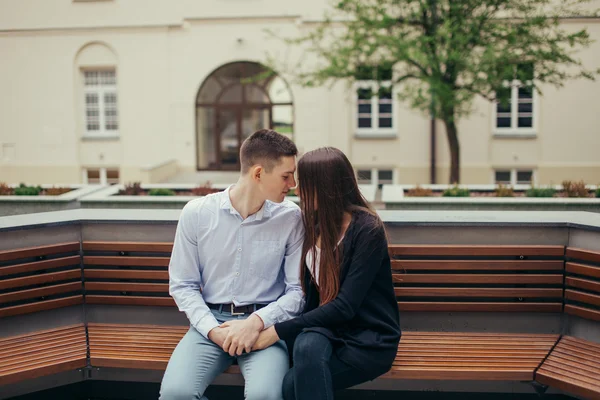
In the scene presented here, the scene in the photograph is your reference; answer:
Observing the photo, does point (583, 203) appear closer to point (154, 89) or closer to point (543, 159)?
point (543, 159)

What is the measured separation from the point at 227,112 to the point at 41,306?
1894 centimetres

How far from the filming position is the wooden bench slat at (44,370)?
14.2 ft

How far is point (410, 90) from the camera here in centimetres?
1612

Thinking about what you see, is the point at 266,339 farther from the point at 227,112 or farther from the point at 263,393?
the point at 227,112

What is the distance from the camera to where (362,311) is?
12.7 ft

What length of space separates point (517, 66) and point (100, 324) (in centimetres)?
1224

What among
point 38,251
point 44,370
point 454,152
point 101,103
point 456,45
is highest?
point 456,45

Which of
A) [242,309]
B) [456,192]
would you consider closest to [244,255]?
[242,309]

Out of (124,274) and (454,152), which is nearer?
(124,274)

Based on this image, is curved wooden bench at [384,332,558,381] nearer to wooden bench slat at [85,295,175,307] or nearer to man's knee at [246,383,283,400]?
man's knee at [246,383,283,400]

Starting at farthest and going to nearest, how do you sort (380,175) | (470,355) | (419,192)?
(380,175)
(419,192)
(470,355)

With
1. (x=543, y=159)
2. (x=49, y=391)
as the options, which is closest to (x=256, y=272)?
(x=49, y=391)

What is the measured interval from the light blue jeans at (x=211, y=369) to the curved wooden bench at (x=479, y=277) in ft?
4.08

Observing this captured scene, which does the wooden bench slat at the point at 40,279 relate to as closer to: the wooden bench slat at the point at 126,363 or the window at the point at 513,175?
the wooden bench slat at the point at 126,363
